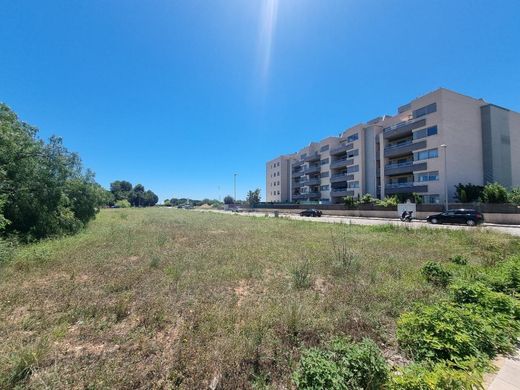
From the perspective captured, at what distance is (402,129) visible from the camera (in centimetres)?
3916

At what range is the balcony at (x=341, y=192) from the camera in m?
52.1

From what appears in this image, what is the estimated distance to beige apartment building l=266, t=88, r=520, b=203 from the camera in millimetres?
33500

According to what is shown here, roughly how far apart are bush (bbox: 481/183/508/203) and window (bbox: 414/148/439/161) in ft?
25.5

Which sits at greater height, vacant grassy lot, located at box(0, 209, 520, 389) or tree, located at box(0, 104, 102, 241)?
tree, located at box(0, 104, 102, 241)

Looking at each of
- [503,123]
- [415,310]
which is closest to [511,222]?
[503,123]

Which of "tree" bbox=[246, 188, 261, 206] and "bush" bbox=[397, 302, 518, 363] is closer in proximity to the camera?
"bush" bbox=[397, 302, 518, 363]

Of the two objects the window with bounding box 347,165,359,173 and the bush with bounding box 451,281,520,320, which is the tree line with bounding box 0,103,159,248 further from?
the window with bounding box 347,165,359,173

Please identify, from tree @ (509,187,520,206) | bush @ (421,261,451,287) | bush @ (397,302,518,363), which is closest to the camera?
bush @ (397,302,518,363)

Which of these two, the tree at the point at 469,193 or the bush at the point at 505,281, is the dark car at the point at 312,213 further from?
the bush at the point at 505,281

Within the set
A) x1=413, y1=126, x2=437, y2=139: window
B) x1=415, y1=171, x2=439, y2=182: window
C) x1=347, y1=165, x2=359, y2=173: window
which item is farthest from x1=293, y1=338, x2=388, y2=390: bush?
x1=347, y1=165, x2=359, y2=173: window

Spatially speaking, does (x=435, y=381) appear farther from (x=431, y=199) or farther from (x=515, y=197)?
(x=431, y=199)

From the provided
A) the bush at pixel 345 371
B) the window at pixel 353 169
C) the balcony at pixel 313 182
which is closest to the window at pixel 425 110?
the window at pixel 353 169

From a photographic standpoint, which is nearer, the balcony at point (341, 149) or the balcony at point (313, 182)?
the balcony at point (341, 149)

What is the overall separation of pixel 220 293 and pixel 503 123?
51666mm
